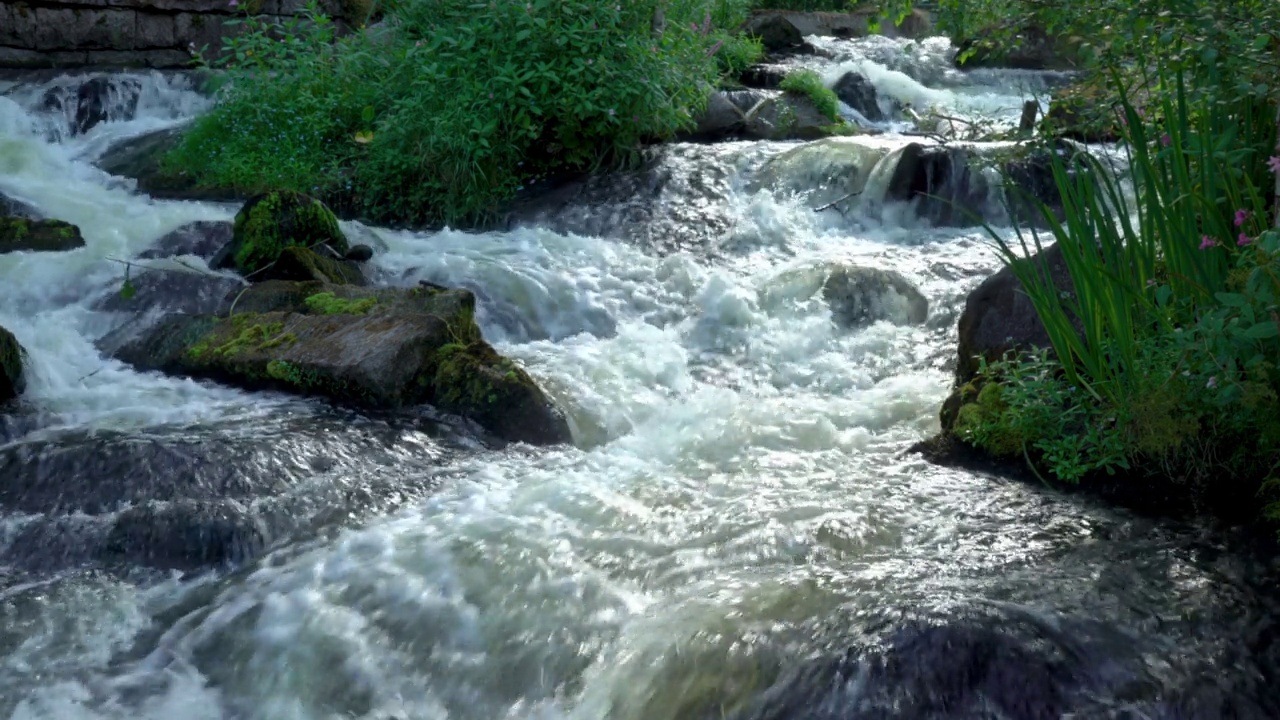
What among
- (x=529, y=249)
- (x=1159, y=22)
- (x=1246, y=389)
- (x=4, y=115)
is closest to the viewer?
(x=1246, y=389)

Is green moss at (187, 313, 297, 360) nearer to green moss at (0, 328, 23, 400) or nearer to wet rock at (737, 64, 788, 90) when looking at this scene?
green moss at (0, 328, 23, 400)

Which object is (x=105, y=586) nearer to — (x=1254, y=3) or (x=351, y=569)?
(x=351, y=569)

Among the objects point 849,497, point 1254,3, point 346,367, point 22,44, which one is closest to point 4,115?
point 22,44

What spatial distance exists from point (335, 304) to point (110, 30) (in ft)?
29.7

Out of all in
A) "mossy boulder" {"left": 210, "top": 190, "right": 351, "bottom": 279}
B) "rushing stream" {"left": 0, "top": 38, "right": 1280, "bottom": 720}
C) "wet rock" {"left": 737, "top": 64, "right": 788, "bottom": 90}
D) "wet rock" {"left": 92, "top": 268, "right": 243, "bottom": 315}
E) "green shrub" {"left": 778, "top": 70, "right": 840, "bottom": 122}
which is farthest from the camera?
"wet rock" {"left": 737, "top": 64, "right": 788, "bottom": 90}

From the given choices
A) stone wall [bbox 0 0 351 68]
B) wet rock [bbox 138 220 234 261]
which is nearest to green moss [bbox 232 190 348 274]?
wet rock [bbox 138 220 234 261]

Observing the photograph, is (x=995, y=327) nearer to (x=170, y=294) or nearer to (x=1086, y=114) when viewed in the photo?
(x=1086, y=114)

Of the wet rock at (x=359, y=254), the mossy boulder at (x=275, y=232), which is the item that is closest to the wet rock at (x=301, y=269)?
the mossy boulder at (x=275, y=232)

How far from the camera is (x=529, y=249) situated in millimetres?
8164

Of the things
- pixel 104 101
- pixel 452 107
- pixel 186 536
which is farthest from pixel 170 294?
pixel 104 101

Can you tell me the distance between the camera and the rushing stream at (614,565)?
9.51ft

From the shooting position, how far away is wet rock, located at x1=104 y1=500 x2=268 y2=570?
392 cm

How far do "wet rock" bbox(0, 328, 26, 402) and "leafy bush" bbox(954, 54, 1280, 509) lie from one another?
435 centimetres

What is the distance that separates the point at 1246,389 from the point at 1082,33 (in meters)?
1.66
